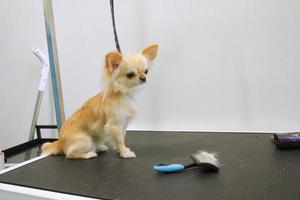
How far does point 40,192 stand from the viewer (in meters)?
0.66

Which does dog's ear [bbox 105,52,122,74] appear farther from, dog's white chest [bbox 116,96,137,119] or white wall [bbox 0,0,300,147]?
white wall [bbox 0,0,300,147]

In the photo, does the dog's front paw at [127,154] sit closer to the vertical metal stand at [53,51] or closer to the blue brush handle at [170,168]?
the blue brush handle at [170,168]

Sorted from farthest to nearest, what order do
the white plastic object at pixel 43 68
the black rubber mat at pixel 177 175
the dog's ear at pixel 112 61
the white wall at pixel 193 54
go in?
the white plastic object at pixel 43 68, the white wall at pixel 193 54, the dog's ear at pixel 112 61, the black rubber mat at pixel 177 175

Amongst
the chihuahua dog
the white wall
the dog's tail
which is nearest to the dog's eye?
the chihuahua dog

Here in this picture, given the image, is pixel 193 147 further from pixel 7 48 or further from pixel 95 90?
pixel 7 48

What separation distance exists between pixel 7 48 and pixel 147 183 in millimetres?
1542

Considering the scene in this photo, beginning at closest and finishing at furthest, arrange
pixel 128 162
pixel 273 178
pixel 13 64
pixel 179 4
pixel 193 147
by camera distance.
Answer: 1. pixel 273 178
2. pixel 128 162
3. pixel 193 147
4. pixel 179 4
5. pixel 13 64

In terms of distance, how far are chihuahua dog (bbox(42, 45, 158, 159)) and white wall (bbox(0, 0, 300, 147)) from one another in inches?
17.3

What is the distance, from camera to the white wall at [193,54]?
118 cm

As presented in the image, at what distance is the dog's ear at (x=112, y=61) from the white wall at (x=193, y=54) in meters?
0.52

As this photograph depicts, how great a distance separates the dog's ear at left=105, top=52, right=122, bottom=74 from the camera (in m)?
0.84

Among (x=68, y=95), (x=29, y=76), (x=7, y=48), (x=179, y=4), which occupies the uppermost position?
(x=179, y=4)

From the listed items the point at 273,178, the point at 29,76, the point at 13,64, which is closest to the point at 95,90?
the point at 29,76

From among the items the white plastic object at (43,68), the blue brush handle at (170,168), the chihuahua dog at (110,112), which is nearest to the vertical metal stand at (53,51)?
the white plastic object at (43,68)
